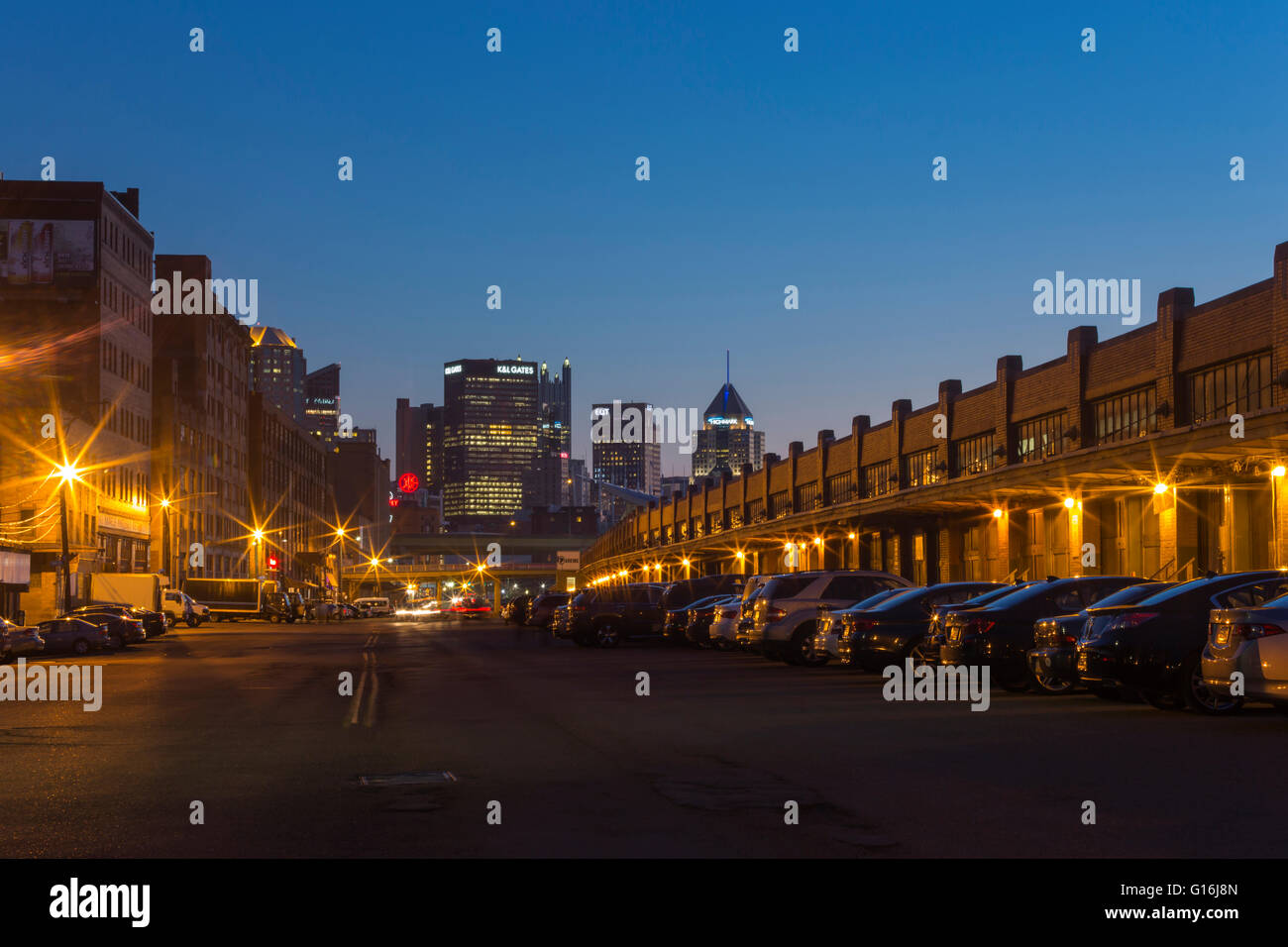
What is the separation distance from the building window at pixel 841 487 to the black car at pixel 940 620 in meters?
49.8

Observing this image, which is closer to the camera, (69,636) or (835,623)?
(835,623)

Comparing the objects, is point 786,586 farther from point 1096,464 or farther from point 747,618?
point 1096,464

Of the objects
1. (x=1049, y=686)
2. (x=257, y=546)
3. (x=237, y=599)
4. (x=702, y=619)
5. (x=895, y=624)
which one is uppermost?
(x=257, y=546)

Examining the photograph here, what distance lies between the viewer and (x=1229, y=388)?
40188mm

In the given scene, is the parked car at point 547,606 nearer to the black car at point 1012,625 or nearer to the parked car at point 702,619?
the parked car at point 702,619

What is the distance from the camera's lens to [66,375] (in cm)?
8512

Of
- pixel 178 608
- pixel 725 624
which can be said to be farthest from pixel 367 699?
pixel 178 608

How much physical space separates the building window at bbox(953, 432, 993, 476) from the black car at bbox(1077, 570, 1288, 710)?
128 ft

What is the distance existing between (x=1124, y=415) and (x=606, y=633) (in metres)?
19.1

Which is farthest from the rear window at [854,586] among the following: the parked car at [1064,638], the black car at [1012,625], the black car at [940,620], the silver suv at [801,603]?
the parked car at [1064,638]

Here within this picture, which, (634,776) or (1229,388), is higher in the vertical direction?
(1229,388)

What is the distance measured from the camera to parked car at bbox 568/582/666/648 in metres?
38.8

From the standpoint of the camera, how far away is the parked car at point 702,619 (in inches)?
1312
